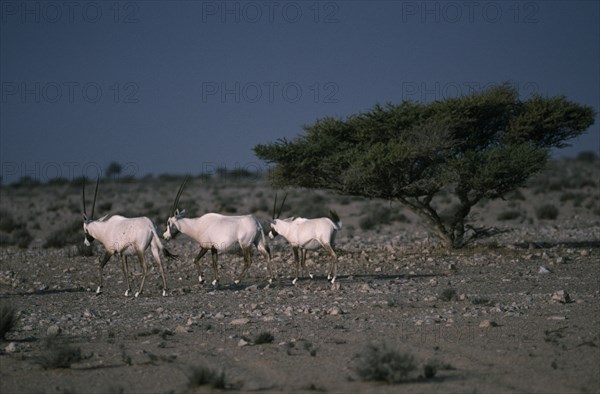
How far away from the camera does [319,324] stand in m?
11.3

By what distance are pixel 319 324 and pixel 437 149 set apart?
11.2 meters

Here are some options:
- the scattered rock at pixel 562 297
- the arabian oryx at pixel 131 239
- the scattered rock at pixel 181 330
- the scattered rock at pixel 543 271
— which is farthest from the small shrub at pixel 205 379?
the scattered rock at pixel 543 271

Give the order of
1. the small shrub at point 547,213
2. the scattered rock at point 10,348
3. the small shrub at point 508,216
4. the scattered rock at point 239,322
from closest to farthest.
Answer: the scattered rock at point 10,348, the scattered rock at point 239,322, the small shrub at point 547,213, the small shrub at point 508,216

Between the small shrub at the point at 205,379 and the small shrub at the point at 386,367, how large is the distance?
148 cm

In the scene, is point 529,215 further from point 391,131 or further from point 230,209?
point 391,131

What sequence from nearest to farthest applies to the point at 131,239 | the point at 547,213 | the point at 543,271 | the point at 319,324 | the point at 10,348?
the point at 10,348 < the point at 319,324 < the point at 131,239 < the point at 543,271 < the point at 547,213

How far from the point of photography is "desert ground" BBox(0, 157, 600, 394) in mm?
8164

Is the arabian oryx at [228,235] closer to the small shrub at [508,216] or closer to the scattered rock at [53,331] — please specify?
the scattered rock at [53,331]

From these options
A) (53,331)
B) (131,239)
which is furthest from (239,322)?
(131,239)

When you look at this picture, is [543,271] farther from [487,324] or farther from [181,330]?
[181,330]

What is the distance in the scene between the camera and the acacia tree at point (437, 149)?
21.2 metres

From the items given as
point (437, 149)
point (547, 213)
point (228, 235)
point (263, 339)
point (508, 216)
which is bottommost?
point (263, 339)

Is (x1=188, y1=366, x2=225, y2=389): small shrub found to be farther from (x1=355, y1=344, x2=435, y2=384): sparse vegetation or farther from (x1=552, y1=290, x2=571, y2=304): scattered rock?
(x1=552, y1=290, x2=571, y2=304): scattered rock

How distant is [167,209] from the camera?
44.9m
